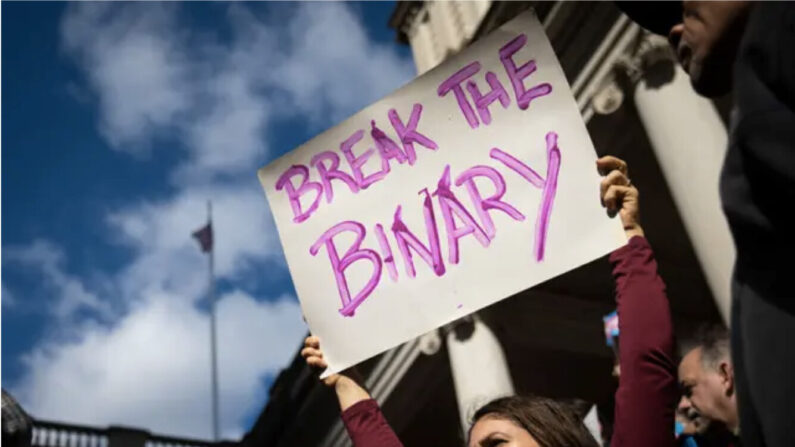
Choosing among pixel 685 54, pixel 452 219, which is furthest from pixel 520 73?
pixel 685 54

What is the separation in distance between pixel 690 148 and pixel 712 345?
12.6 feet

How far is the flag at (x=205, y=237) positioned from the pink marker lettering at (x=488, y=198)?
29.4 metres

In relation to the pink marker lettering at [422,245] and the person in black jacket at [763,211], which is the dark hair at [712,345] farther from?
the person in black jacket at [763,211]

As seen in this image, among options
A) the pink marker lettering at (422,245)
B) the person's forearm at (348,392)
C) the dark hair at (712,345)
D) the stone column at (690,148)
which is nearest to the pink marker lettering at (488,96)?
the pink marker lettering at (422,245)

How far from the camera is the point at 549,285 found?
1106cm

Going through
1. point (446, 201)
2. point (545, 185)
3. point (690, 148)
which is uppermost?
point (690, 148)

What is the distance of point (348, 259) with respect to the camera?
301 cm

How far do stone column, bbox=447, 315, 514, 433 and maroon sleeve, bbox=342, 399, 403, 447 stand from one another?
655cm

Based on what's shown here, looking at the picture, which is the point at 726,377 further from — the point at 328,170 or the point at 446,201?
the point at 328,170

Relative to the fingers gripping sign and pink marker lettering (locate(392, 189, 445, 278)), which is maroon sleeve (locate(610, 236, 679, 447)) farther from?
pink marker lettering (locate(392, 189, 445, 278))

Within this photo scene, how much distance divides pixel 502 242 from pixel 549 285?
850 cm

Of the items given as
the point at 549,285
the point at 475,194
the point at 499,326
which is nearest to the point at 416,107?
the point at 475,194

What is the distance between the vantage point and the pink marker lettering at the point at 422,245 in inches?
112

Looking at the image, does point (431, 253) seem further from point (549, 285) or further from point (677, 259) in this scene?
point (677, 259)
